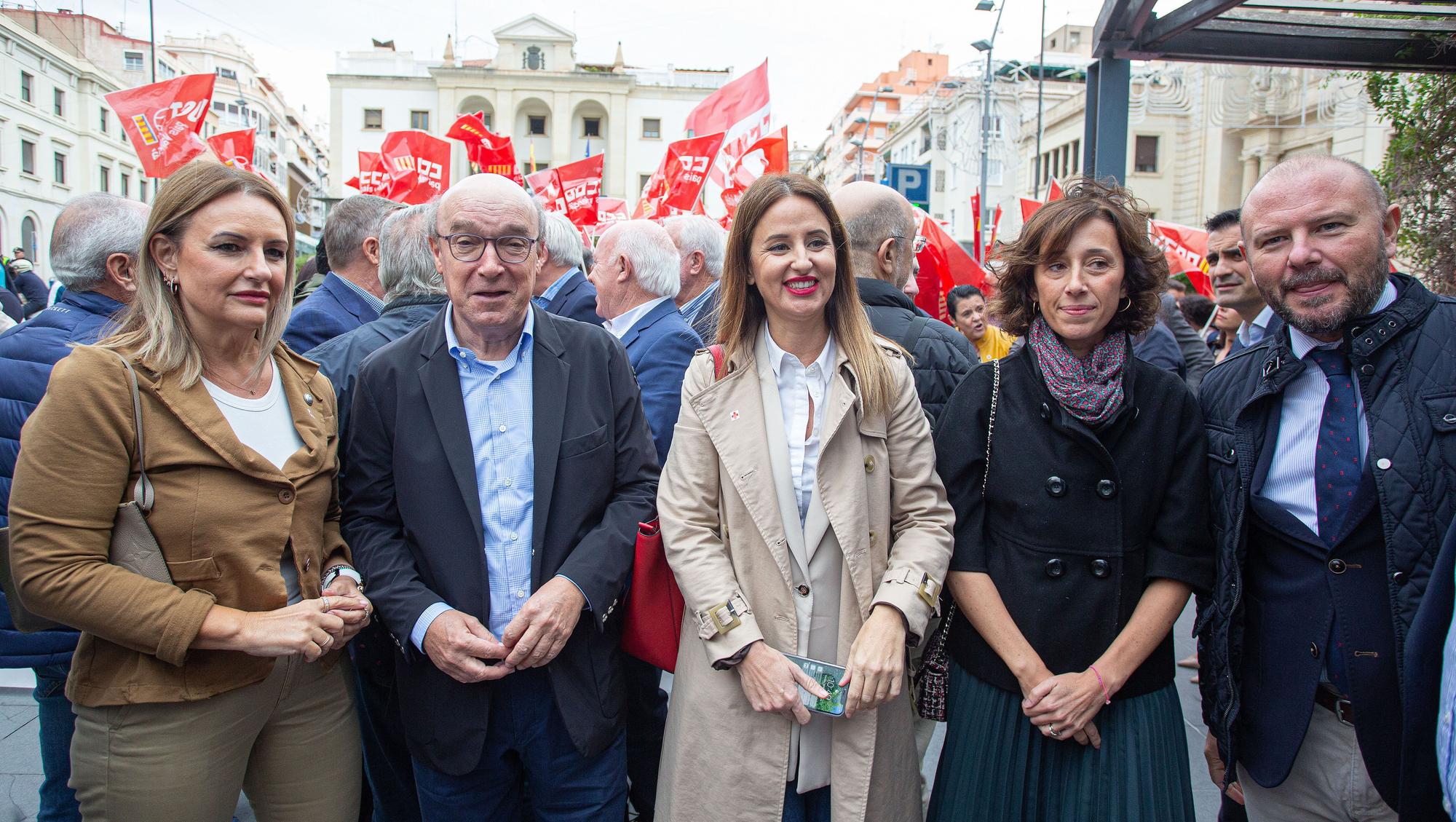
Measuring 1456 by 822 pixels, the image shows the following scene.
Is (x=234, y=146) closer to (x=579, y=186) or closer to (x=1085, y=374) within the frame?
(x=579, y=186)

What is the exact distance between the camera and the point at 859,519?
223 centimetres

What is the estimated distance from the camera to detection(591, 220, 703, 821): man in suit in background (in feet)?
11.1

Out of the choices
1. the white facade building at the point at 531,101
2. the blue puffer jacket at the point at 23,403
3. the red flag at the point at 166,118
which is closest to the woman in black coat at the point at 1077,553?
the blue puffer jacket at the point at 23,403

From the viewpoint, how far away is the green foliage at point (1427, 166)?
5281 millimetres

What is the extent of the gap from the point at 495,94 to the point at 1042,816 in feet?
185

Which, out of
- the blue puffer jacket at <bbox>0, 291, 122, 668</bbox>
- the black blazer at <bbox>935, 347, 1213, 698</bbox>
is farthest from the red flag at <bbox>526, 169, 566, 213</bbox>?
the black blazer at <bbox>935, 347, 1213, 698</bbox>

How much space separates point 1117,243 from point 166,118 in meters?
11.0

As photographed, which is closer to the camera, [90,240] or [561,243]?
[90,240]

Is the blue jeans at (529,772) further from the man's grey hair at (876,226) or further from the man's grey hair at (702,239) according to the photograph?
the man's grey hair at (702,239)

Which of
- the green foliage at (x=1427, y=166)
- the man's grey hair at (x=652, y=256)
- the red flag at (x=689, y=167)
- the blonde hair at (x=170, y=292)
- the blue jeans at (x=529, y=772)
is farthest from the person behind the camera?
the red flag at (x=689, y=167)

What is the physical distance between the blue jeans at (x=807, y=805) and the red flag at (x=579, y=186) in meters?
11.4

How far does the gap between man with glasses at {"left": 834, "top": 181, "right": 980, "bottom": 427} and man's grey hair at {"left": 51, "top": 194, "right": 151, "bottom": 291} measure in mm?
2463

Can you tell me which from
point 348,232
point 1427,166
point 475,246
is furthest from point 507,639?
point 1427,166

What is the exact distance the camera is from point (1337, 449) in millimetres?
2174
